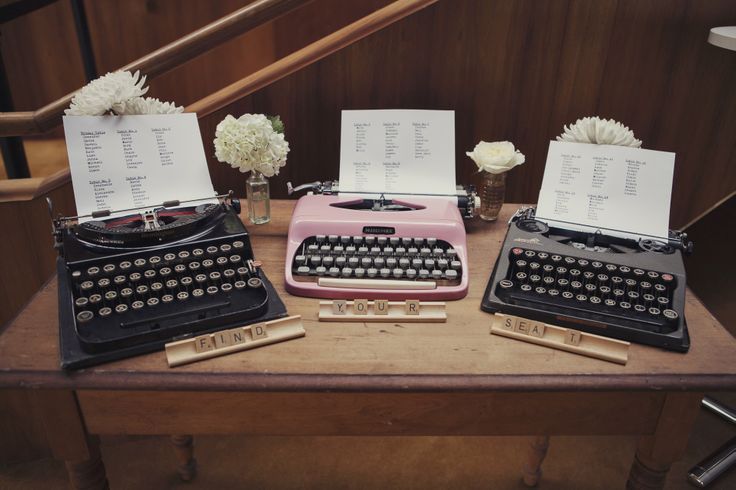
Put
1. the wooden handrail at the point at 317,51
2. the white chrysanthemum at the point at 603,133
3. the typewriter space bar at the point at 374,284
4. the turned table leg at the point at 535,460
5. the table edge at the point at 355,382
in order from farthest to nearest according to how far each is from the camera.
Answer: the turned table leg at the point at 535,460, the wooden handrail at the point at 317,51, the white chrysanthemum at the point at 603,133, the typewriter space bar at the point at 374,284, the table edge at the point at 355,382

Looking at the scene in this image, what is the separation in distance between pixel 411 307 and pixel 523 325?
0.23 m

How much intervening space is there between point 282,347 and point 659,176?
927 mm

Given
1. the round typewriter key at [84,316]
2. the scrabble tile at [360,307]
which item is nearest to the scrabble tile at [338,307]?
the scrabble tile at [360,307]

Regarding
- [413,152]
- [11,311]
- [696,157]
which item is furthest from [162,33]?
[696,157]

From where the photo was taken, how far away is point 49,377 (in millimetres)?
953

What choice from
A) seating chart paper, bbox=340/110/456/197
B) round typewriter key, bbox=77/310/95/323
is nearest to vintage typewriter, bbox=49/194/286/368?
round typewriter key, bbox=77/310/95/323

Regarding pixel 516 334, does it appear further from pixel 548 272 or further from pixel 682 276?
pixel 682 276

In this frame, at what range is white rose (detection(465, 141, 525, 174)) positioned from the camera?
57.1 inches

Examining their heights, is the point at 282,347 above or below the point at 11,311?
above

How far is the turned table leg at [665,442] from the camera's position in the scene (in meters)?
1.04

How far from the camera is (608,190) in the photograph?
129 centimetres

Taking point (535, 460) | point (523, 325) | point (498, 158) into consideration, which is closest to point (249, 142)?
point (498, 158)

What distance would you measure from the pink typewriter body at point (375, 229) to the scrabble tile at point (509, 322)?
13 cm

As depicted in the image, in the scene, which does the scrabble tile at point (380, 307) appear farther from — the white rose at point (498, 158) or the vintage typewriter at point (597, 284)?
the white rose at point (498, 158)
